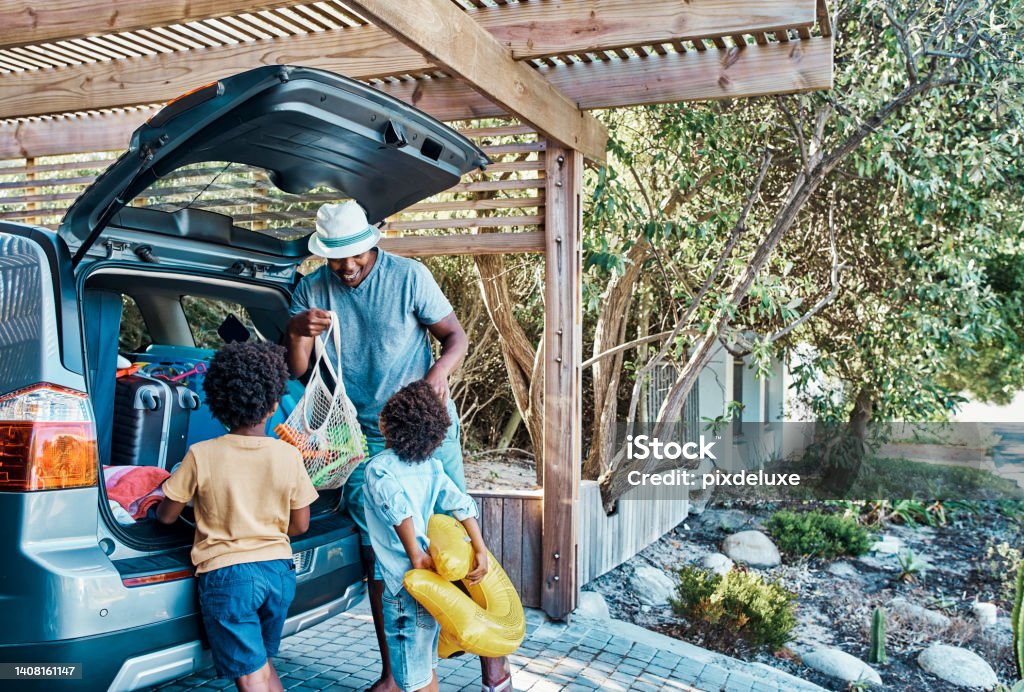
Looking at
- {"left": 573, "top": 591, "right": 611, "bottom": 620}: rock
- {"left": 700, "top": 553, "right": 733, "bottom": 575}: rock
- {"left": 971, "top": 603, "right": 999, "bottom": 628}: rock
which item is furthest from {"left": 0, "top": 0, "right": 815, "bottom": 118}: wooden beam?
{"left": 971, "top": 603, "right": 999, "bottom": 628}: rock

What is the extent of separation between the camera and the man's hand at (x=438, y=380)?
11.7 feet

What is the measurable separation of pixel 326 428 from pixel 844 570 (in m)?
7.08

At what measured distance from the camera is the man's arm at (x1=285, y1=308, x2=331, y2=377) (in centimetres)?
357

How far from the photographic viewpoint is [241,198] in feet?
12.4

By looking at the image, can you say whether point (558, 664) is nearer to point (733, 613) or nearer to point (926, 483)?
point (733, 613)

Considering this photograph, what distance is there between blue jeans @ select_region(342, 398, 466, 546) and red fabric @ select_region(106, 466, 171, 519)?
72 centimetres

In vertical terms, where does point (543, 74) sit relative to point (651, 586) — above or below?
above

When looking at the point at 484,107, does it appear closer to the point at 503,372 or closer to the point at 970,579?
the point at 503,372

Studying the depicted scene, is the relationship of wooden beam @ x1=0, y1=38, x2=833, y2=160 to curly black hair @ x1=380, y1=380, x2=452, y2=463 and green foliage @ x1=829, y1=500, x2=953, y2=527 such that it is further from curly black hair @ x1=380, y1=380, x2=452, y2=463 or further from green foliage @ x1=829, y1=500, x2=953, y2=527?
green foliage @ x1=829, y1=500, x2=953, y2=527

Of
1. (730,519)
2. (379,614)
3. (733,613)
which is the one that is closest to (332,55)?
(379,614)

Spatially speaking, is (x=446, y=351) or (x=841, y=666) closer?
(x=446, y=351)

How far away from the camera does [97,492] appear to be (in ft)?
9.21

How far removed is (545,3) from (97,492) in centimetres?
300

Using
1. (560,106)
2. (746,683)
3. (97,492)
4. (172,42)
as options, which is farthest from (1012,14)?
(97,492)
